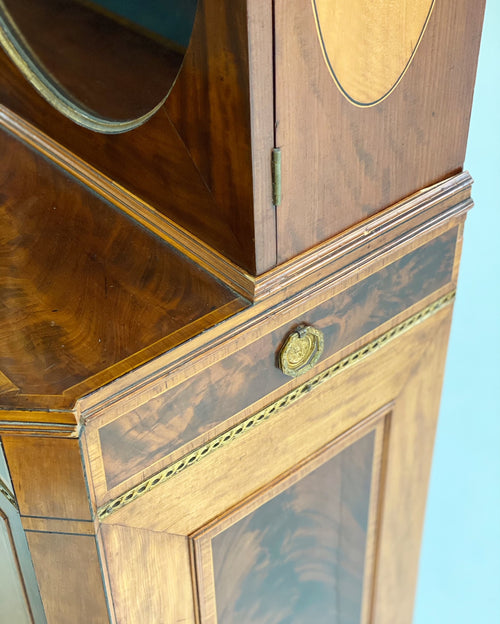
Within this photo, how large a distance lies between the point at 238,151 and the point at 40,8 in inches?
12.6

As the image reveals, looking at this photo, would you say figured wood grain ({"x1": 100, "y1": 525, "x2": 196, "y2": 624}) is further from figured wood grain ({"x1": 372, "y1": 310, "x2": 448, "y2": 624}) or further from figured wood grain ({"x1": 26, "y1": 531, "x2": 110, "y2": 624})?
figured wood grain ({"x1": 372, "y1": 310, "x2": 448, "y2": 624})

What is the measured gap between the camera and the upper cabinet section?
75cm

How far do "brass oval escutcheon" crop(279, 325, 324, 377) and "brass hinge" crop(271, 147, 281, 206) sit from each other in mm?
150

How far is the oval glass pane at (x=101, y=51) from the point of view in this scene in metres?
0.83

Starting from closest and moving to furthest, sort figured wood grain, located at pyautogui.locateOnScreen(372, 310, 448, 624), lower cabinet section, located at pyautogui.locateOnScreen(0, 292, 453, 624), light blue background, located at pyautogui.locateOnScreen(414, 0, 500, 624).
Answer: lower cabinet section, located at pyautogui.locateOnScreen(0, 292, 453, 624) < figured wood grain, located at pyautogui.locateOnScreen(372, 310, 448, 624) < light blue background, located at pyautogui.locateOnScreen(414, 0, 500, 624)

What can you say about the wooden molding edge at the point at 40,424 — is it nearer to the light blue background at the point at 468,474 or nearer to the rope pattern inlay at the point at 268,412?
the rope pattern inlay at the point at 268,412

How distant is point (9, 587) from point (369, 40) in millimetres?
685

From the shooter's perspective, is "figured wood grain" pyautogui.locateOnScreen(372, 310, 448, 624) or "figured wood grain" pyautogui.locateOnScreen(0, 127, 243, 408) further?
"figured wood grain" pyautogui.locateOnScreen(372, 310, 448, 624)

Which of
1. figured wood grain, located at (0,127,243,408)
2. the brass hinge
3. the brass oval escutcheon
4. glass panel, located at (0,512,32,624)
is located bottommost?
glass panel, located at (0,512,32,624)

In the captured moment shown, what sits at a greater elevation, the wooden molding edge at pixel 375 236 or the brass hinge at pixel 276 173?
the brass hinge at pixel 276 173

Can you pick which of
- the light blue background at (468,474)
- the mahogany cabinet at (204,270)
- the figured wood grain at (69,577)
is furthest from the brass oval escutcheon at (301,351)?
the light blue background at (468,474)

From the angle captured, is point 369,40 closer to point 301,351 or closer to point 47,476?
point 301,351

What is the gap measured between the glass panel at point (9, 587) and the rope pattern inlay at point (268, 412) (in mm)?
159

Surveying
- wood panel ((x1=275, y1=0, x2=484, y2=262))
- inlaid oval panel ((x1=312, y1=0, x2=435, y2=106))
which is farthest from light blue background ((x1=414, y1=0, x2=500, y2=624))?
inlaid oval panel ((x1=312, y1=0, x2=435, y2=106))
